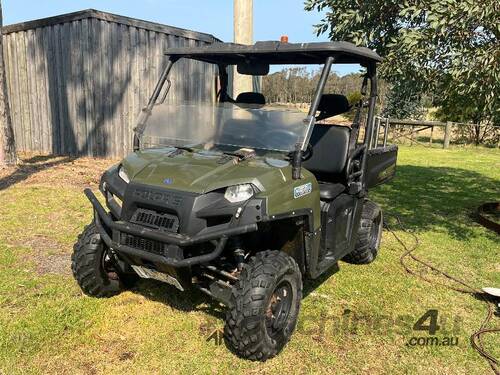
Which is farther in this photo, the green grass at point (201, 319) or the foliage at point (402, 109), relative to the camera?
the foliage at point (402, 109)

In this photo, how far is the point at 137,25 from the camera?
9430mm

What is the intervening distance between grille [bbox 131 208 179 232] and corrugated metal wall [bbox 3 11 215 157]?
21.4 feet

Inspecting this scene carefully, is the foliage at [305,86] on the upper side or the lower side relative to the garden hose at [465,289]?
upper

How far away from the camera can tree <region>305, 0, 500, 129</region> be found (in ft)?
14.3

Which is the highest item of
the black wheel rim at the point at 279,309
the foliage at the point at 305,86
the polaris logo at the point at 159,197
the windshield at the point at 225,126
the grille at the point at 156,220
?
the foliage at the point at 305,86

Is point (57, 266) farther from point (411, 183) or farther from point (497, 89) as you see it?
point (411, 183)

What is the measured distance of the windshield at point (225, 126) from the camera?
330cm

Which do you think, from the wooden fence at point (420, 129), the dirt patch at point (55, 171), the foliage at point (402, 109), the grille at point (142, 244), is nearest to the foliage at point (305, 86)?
the grille at point (142, 244)

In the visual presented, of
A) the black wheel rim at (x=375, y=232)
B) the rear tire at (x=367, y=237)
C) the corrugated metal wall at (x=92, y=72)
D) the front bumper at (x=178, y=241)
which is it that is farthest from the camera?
the corrugated metal wall at (x=92, y=72)

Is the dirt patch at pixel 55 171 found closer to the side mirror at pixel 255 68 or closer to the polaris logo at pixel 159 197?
the side mirror at pixel 255 68

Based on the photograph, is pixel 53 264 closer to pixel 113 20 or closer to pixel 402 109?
pixel 113 20

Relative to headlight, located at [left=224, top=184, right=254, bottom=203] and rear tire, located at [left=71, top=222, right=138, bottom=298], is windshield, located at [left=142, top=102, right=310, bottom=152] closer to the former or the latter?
headlight, located at [left=224, top=184, right=254, bottom=203]

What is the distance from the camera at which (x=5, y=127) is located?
25.7 ft

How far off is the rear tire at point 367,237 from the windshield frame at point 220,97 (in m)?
1.69
